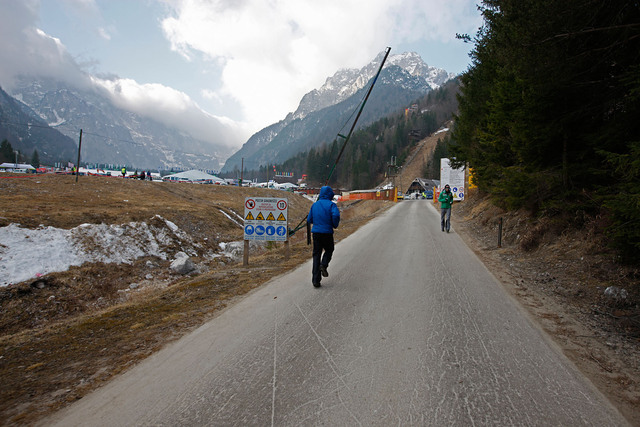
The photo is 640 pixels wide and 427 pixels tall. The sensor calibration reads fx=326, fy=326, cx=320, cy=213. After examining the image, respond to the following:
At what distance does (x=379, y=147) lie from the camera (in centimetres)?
14262

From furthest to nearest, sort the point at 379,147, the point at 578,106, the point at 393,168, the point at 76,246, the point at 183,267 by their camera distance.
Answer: the point at 379,147 → the point at 393,168 → the point at 76,246 → the point at 183,267 → the point at 578,106

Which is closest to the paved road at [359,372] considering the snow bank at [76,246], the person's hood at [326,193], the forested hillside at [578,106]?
the person's hood at [326,193]

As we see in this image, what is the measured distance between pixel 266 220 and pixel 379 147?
139350 mm

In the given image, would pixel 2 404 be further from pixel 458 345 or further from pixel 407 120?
pixel 407 120

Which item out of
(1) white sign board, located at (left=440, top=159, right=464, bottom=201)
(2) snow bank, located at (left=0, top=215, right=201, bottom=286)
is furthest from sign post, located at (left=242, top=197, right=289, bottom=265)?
(1) white sign board, located at (left=440, top=159, right=464, bottom=201)

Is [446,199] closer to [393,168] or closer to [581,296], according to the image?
→ [581,296]

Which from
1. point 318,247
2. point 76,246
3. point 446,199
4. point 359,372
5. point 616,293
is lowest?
point 76,246

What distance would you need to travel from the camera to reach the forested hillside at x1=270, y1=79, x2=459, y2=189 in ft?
427

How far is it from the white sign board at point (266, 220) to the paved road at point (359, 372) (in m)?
3.84

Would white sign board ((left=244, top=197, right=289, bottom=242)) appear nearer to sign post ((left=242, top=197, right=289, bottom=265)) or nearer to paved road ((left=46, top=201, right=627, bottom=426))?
sign post ((left=242, top=197, right=289, bottom=265))

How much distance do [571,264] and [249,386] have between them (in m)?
7.16

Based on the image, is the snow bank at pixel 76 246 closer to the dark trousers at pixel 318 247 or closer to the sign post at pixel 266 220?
the sign post at pixel 266 220

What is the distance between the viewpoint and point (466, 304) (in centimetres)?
502

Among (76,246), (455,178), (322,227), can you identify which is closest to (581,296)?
(322,227)
